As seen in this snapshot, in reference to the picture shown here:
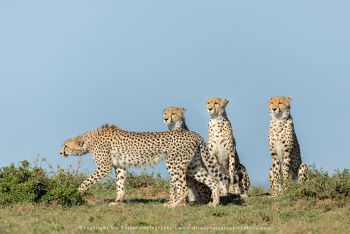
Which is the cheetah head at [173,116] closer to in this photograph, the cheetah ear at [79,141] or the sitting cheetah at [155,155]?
the sitting cheetah at [155,155]

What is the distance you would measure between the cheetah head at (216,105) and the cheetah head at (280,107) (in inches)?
29.6

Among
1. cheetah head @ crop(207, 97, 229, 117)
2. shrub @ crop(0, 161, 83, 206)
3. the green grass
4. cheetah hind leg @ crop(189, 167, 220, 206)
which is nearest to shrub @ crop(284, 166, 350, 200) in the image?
the green grass

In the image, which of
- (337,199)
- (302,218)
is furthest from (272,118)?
(302,218)

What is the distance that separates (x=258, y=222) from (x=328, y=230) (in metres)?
1.18

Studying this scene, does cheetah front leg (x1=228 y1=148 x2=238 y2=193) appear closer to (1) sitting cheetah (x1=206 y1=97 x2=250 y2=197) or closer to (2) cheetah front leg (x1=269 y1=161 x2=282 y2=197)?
(1) sitting cheetah (x1=206 y1=97 x2=250 y2=197)

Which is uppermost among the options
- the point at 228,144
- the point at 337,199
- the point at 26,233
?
the point at 228,144

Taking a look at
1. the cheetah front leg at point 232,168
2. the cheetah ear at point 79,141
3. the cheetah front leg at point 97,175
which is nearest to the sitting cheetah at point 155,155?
the cheetah front leg at point 97,175

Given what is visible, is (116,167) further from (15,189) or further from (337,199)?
(337,199)

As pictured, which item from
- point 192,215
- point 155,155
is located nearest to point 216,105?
point 155,155

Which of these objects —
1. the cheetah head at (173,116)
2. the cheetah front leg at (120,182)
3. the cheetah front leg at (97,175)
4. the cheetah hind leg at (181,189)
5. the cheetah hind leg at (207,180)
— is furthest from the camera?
the cheetah head at (173,116)

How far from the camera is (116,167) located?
512 inches

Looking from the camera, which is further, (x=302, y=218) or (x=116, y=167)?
(x=116, y=167)

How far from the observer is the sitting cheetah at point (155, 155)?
1228cm

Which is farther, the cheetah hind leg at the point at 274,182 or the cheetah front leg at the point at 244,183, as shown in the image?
the cheetah front leg at the point at 244,183
